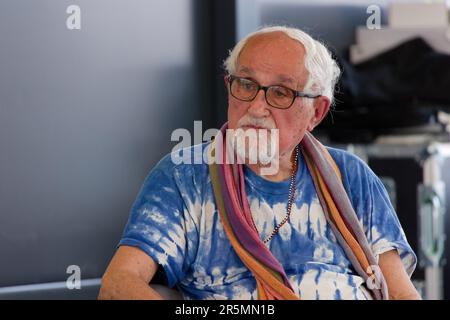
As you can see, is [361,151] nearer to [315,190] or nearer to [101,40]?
[101,40]

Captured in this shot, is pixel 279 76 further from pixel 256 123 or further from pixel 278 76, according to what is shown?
pixel 256 123

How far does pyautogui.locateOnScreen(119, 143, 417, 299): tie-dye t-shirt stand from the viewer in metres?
2.02

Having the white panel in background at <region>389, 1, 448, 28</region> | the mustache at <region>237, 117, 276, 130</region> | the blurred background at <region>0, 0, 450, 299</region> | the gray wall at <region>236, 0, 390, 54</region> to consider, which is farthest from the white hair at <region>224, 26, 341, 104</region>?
the white panel in background at <region>389, 1, 448, 28</region>

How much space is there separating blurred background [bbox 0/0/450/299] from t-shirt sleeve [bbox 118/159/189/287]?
0.86 metres

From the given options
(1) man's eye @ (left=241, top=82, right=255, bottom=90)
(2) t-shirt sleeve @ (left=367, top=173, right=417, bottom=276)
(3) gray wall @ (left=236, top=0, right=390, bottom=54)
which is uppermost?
(3) gray wall @ (left=236, top=0, right=390, bottom=54)

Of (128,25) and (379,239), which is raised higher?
(128,25)

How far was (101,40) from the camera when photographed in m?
3.25

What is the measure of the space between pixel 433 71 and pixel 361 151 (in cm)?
50

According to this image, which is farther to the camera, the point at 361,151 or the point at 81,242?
the point at 361,151

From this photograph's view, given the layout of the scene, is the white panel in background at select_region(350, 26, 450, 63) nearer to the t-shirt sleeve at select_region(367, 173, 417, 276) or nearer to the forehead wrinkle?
the t-shirt sleeve at select_region(367, 173, 417, 276)

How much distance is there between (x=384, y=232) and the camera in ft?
7.10

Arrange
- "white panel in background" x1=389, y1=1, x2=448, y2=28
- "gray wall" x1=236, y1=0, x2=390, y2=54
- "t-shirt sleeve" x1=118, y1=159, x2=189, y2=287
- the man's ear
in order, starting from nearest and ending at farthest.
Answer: "t-shirt sleeve" x1=118, y1=159, x2=189, y2=287
the man's ear
"gray wall" x1=236, y1=0, x2=390, y2=54
"white panel in background" x1=389, y1=1, x2=448, y2=28

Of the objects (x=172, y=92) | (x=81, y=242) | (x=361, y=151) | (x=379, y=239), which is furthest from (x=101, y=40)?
(x=379, y=239)

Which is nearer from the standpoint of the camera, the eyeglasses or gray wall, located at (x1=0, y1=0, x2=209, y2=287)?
the eyeglasses
